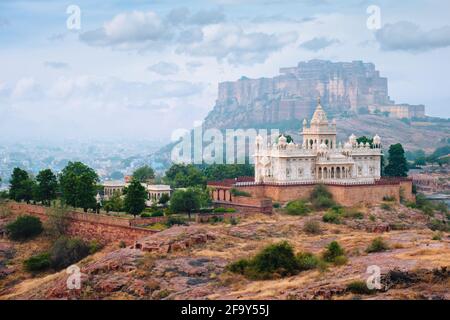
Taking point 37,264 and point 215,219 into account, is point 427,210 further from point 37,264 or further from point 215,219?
point 37,264

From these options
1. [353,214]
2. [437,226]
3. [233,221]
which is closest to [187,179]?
[353,214]

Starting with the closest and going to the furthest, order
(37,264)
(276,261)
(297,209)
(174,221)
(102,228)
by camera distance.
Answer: (276,261)
(37,264)
(174,221)
(102,228)
(297,209)

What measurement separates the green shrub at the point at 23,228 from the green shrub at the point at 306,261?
977 inches

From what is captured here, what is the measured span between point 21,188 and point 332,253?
116 ft

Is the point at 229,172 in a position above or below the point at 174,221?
above

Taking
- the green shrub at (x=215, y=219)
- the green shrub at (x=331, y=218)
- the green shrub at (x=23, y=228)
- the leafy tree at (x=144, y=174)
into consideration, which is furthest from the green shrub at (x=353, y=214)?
the leafy tree at (x=144, y=174)

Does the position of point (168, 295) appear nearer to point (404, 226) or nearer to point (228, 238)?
point (228, 238)

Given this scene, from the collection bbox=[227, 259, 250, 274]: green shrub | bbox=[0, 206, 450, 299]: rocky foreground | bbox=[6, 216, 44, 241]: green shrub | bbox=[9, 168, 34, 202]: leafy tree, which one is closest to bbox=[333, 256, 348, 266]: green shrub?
bbox=[0, 206, 450, 299]: rocky foreground

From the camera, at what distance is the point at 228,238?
193ft

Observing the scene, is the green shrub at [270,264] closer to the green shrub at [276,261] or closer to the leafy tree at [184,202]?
the green shrub at [276,261]

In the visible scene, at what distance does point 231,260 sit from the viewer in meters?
53.3

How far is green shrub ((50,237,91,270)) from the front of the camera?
2394 inches

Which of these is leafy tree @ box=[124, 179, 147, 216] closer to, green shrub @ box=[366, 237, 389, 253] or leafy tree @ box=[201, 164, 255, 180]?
green shrub @ box=[366, 237, 389, 253]

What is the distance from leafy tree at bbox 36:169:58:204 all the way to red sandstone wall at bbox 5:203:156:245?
3339mm
